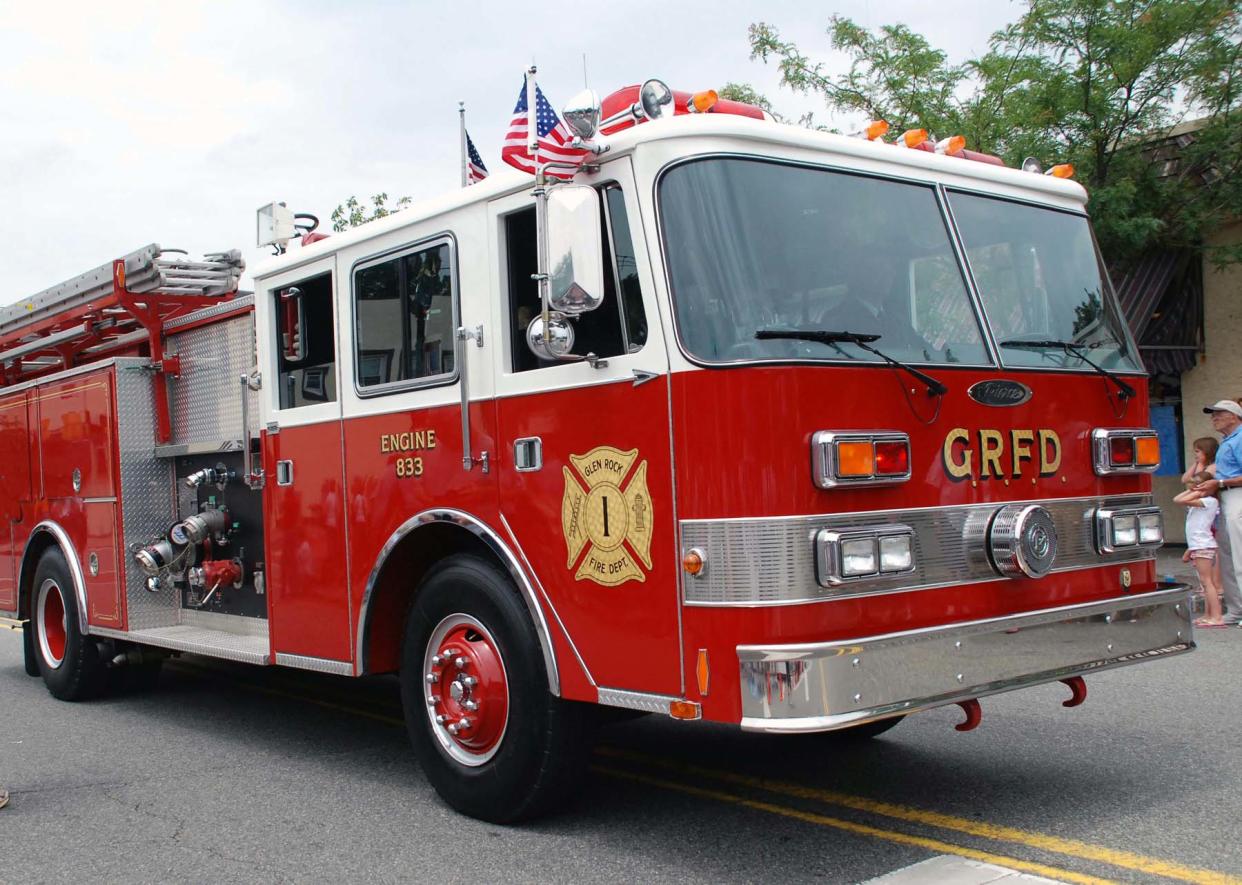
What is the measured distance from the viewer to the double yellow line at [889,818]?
4277mm

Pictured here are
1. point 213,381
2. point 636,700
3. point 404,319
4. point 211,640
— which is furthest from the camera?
point 213,381

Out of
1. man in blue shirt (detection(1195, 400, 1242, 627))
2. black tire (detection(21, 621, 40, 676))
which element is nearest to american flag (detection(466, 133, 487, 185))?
black tire (detection(21, 621, 40, 676))

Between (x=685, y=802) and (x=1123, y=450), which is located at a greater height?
(x=1123, y=450)

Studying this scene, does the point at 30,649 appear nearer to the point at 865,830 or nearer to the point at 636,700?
the point at 636,700

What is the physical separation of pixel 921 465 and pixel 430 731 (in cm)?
241

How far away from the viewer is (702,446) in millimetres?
4246

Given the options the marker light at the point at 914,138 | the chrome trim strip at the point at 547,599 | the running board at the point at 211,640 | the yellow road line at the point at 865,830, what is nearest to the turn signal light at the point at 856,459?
the chrome trim strip at the point at 547,599

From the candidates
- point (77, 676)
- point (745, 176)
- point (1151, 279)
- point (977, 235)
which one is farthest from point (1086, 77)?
point (77, 676)

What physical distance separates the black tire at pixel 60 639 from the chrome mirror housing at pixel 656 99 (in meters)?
5.91

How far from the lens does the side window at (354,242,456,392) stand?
552cm

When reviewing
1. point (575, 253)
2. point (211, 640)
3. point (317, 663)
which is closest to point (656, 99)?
point (575, 253)

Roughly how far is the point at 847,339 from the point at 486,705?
2068mm

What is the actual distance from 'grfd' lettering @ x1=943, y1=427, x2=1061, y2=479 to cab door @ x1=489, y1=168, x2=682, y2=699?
3.63 feet

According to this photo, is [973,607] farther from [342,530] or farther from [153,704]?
[153,704]
